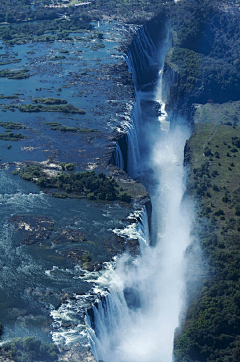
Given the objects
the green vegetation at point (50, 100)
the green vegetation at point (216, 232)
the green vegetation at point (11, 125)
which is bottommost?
the green vegetation at point (216, 232)

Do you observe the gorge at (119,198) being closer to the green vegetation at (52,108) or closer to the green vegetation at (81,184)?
the green vegetation at (81,184)

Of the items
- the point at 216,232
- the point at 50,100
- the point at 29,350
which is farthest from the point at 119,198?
the point at 50,100

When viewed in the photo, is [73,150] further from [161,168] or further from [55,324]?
[55,324]

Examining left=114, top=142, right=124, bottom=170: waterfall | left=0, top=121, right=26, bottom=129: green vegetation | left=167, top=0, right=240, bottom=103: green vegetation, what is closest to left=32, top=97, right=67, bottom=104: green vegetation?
left=0, top=121, right=26, bottom=129: green vegetation

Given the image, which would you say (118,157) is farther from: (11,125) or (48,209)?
(11,125)

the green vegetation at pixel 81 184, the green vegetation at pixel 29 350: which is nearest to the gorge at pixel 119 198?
the green vegetation at pixel 29 350

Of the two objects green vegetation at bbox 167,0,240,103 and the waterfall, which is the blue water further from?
green vegetation at bbox 167,0,240,103
